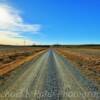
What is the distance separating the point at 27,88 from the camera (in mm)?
9773

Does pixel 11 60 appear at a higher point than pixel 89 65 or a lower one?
lower

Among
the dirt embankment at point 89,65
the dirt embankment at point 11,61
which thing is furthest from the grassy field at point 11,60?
the dirt embankment at point 89,65

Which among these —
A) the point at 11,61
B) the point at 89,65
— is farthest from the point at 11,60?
the point at 89,65

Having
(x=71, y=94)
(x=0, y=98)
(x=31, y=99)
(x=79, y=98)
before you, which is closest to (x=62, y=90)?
(x=71, y=94)

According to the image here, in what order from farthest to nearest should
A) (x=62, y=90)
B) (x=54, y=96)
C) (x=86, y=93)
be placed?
(x=62, y=90), (x=86, y=93), (x=54, y=96)

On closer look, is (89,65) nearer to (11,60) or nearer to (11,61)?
(11,61)

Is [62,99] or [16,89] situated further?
[16,89]

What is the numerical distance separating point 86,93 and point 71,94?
2.37 ft

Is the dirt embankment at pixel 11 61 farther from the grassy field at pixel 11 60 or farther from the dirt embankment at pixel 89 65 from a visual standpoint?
the dirt embankment at pixel 89 65

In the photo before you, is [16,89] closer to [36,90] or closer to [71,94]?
[36,90]

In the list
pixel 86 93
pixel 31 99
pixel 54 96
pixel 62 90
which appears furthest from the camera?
pixel 62 90

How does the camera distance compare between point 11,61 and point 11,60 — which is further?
point 11,60

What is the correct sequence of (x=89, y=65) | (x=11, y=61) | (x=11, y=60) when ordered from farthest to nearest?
1. (x=11, y=60)
2. (x=11, y=61)
3. (x=89, y=65)

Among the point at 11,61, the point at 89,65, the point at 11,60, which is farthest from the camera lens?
the point at 11,60
